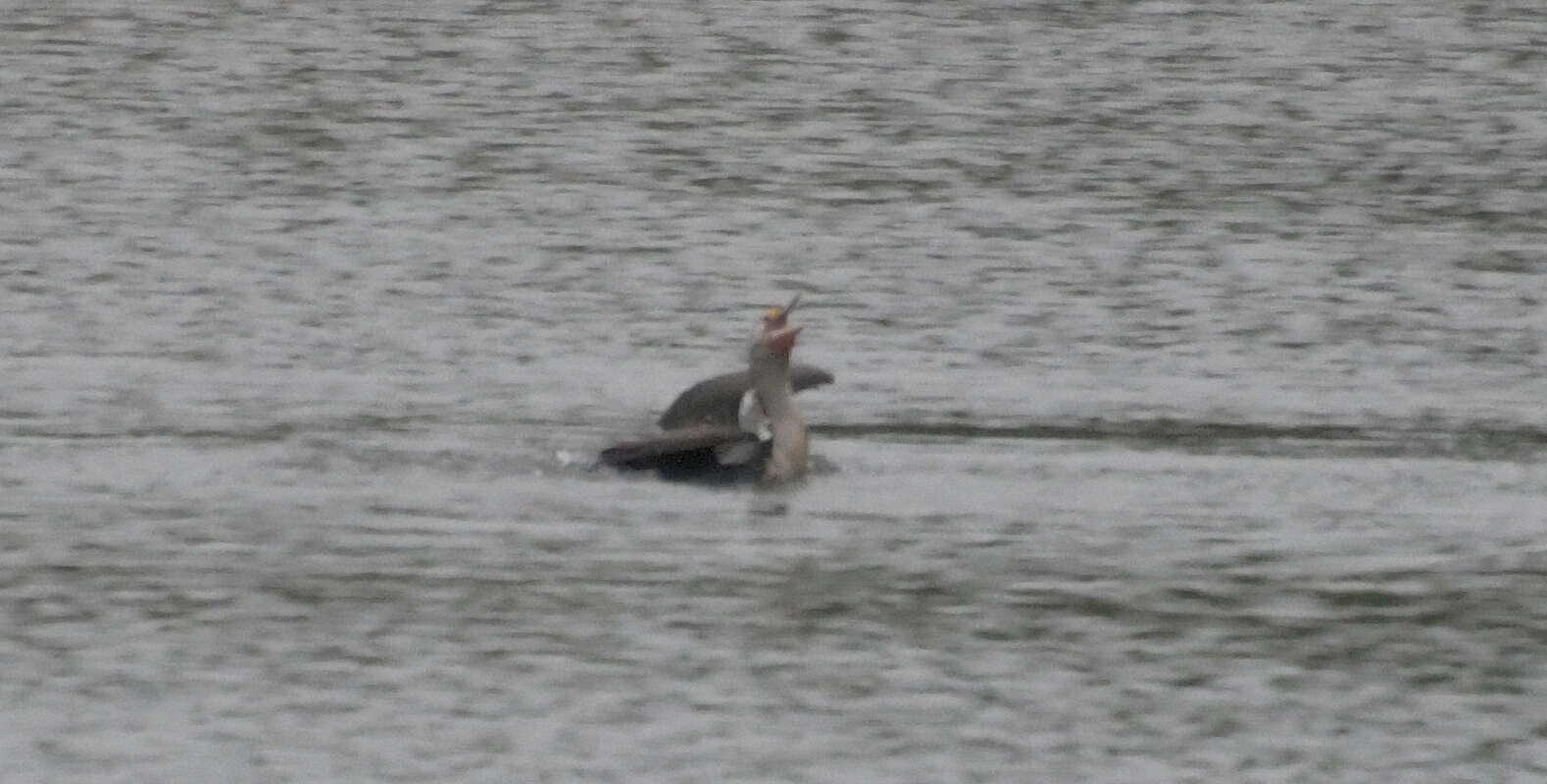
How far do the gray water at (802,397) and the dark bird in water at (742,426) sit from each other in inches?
8.0

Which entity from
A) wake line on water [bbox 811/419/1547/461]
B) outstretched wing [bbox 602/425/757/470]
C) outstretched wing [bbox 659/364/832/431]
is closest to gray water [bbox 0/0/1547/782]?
wake line on water [bbox 811/419/1547/461]

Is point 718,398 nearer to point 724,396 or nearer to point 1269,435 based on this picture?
point 724,396

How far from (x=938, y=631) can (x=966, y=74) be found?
13.6m

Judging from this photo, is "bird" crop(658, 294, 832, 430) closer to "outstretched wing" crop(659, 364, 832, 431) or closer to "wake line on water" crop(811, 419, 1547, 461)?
"outstretched wing" crop(659, 364, 832, 431)

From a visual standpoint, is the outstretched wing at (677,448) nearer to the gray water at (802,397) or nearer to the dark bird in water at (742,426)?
the dark bird in water at (742,426)

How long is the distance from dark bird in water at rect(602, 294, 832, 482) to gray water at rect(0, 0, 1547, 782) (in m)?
0.20

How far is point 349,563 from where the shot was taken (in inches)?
598

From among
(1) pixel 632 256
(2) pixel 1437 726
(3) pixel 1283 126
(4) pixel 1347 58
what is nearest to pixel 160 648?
(2) pixel 1437 726

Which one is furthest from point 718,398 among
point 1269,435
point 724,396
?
point 1269,435

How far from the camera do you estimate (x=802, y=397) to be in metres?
19.6

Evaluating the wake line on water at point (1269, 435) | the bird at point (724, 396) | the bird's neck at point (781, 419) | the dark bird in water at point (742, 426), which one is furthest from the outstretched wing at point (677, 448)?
the wake line on water at point (1269, 435)

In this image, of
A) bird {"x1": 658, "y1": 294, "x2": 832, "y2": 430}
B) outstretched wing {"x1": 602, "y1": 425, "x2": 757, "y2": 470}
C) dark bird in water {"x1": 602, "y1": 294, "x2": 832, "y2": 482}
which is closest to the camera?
outstretched wing {"x1": 602, "y1": 425, "x2": 757, "y2": 470}

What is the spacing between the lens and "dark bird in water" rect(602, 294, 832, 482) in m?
17.0

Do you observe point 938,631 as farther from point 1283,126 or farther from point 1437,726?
point 1283,126
